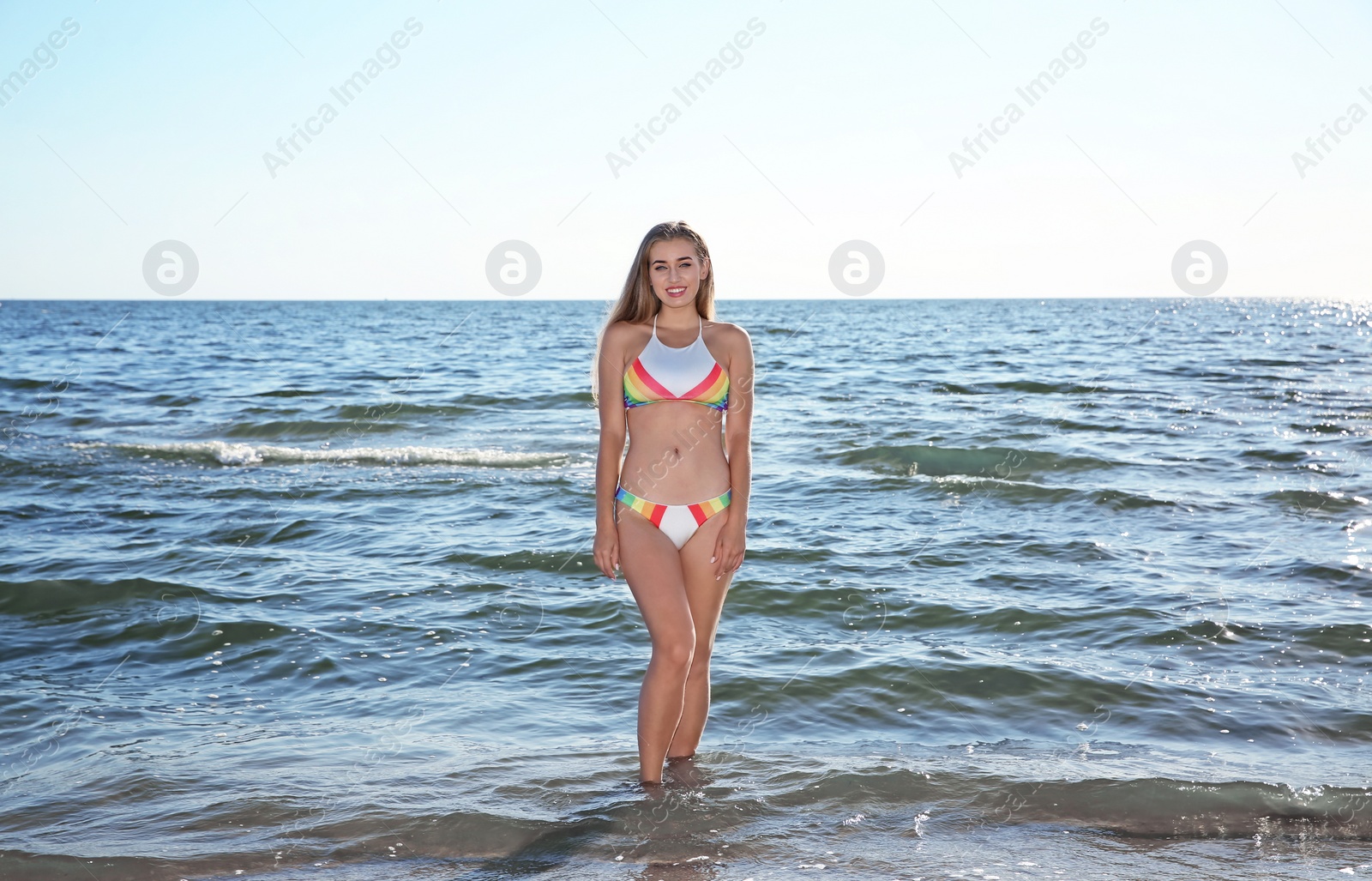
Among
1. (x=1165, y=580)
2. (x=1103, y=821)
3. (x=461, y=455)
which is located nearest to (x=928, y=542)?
(x=1165, y=580)

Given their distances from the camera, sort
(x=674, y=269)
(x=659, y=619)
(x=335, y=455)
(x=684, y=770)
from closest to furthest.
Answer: (x=659, y=619), (x=674, y=269), (x=684, y=770), (x=335, y=455)

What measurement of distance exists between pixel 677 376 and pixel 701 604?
987 mm


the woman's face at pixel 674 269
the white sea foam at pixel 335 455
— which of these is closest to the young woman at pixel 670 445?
the woman's face at pixel 674 269

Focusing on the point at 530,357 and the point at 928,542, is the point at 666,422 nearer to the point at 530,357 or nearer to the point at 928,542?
the point at 928,542

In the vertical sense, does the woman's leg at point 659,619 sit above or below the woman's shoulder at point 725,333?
below

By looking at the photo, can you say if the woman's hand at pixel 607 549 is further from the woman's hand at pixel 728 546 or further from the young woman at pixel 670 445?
the woman's hand at pixel 728 546

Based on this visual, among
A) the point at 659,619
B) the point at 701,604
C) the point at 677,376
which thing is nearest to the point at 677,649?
the point at 659,619

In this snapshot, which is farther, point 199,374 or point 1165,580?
point 199,374

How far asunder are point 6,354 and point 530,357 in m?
17.6

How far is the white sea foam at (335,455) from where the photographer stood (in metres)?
13.5

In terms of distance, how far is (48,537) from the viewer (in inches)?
366

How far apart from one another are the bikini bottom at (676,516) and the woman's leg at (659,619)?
28 mm

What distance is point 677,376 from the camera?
4199 mm

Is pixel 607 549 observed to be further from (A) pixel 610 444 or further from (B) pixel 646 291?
(B) pixel 646 291
